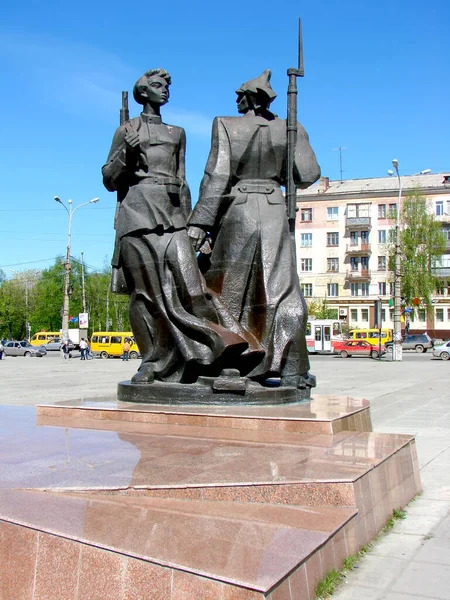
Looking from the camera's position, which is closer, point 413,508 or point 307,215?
point 413,508

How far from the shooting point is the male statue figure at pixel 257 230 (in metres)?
6.83

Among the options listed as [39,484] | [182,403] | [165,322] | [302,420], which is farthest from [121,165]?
[39,484]

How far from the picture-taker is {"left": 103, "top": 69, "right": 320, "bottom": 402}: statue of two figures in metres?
6.81

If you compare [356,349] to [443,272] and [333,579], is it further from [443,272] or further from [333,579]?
[333,579]

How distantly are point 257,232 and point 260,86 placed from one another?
5.18 feet

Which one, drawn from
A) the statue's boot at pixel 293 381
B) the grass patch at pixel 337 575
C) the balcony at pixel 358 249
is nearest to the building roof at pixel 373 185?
the balcony at pixel 358 249

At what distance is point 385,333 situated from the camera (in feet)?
147

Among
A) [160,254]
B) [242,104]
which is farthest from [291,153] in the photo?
[160,254]

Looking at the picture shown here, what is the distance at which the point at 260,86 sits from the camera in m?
7.39

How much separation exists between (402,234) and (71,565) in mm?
52441

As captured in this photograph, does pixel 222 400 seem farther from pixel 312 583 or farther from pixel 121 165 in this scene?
pixel 312 583

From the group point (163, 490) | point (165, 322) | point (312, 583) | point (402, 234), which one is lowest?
point (312, 583)

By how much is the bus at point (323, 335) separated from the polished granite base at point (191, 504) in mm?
34533

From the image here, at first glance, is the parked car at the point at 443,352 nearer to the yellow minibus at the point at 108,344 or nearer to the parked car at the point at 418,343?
the parked car at the point at 418,343
